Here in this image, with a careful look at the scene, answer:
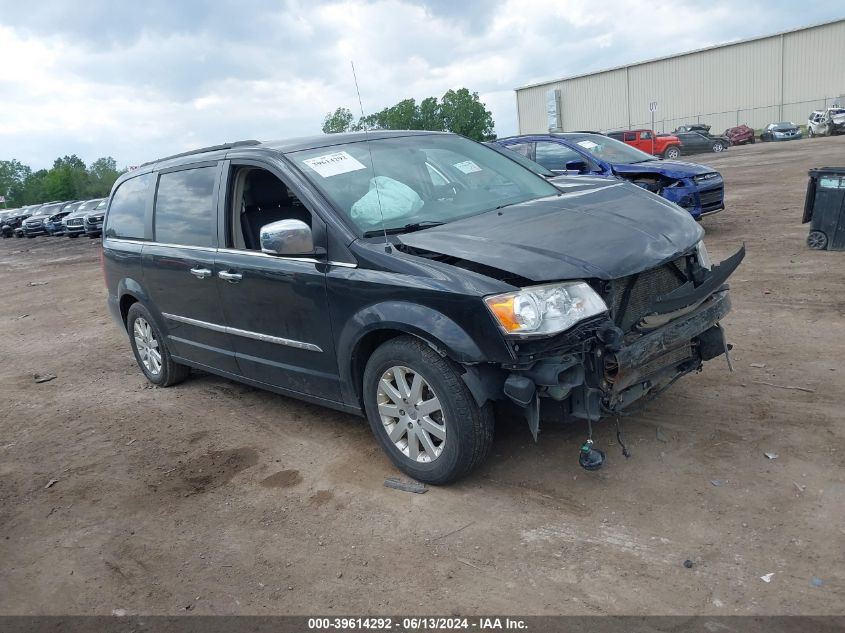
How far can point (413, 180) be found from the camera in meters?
4.57

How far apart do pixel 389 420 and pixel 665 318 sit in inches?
63.3

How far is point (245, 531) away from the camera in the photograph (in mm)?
3812

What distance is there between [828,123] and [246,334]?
138 ft

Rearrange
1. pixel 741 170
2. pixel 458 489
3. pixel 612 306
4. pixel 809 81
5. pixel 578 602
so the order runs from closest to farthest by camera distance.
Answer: pixel 578 602 → pixel 612 306 → pixel 458 489 → pixel 741 170 → pixel 809 81

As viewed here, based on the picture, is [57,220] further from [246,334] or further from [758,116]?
[758,116]

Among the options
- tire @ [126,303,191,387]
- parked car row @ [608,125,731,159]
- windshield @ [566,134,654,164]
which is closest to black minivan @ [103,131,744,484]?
tire @ [126,303,191,387]

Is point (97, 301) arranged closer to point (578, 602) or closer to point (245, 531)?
point (245, 531)

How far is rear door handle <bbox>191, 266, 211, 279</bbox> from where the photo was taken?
5038mm

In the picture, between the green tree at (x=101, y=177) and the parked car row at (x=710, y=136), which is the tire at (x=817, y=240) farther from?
the green tree at (x=101, y=177)

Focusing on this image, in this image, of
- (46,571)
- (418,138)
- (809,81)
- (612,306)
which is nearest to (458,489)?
(612,306)

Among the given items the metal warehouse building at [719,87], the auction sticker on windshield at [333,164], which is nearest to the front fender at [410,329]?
the auction sticker on windshield at [333,164]

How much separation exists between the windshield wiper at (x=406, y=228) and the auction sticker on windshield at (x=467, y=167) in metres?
0.84

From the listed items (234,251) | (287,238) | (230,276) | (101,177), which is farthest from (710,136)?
(101,177)

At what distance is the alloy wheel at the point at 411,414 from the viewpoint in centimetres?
380
